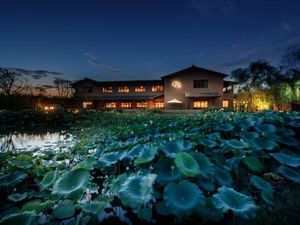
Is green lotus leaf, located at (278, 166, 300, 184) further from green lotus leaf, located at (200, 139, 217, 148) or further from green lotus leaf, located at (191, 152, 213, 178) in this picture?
green lotus leaf, located at (191, 152, 213, 178)

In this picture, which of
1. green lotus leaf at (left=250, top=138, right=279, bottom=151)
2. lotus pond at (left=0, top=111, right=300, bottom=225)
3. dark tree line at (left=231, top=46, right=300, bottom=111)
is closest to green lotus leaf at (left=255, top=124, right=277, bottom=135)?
lotus pond at (left=0, top=111, right=300, bottom=225)

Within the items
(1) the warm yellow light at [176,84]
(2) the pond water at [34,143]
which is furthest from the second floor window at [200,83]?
(2) the pond water at [34,143]

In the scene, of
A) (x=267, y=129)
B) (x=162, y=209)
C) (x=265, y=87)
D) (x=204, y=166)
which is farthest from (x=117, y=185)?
(x=265, y=87)

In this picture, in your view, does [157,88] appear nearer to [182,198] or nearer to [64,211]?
[64,211]

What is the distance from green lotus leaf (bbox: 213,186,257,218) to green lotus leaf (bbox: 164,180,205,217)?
0.17m

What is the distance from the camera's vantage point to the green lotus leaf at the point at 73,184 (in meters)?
2.20

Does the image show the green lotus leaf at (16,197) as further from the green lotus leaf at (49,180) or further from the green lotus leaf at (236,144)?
the green lotus leaf at (236,144)

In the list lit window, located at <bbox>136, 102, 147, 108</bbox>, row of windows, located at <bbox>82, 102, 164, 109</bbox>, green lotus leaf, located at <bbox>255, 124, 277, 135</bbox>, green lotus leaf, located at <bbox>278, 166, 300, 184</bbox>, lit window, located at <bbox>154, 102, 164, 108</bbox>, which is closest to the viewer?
green lotus leaf, located at <bbox>278, 166, 300, 184</bbox>

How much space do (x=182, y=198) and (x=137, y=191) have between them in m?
0.45

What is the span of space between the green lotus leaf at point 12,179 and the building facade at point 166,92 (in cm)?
3034

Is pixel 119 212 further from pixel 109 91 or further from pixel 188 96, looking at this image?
pixel 109 91

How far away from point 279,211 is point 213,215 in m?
0.97

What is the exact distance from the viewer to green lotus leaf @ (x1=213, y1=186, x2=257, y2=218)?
1.87m

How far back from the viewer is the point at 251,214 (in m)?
1.85
